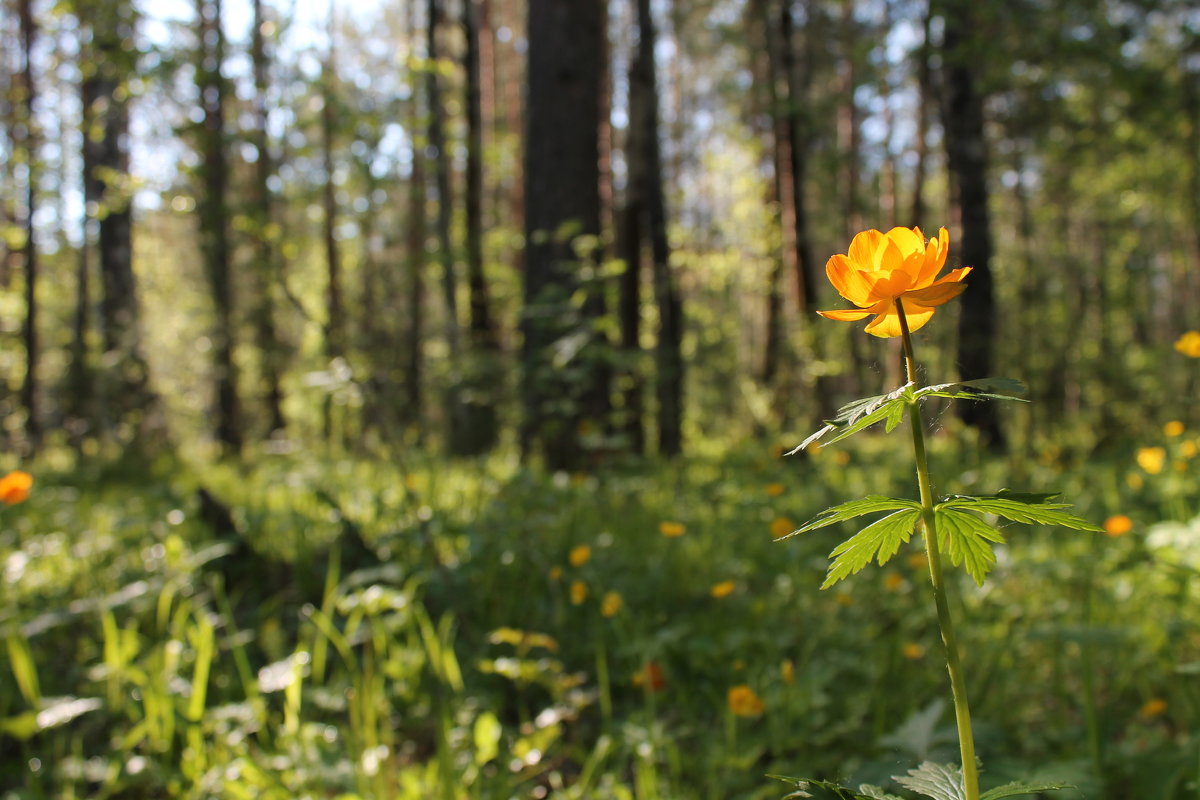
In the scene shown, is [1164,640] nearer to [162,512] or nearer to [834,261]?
[834,261]

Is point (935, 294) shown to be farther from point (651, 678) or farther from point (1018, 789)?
point (651, 678)

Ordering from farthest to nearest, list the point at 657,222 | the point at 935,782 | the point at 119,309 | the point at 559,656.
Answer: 1. the point at 119,309
2. the point at 657,222
3. the point at 559,656
4. the point at 935,782

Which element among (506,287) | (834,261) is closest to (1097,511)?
(834,261)

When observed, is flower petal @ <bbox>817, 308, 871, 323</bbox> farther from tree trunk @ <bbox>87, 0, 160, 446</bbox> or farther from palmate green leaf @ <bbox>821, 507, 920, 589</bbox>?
tree trunk @ <bbox>87, 0, 160, 446</bbox>

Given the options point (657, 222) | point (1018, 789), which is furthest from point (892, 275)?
point (657, 222)

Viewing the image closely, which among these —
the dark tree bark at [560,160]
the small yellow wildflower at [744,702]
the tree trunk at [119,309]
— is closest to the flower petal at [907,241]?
the small yellow wildflower at [744,702]

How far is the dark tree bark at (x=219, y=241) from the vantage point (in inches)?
190

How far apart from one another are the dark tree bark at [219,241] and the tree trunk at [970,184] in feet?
16.8

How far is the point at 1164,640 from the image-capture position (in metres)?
2.17

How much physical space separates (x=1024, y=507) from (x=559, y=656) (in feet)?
5.88

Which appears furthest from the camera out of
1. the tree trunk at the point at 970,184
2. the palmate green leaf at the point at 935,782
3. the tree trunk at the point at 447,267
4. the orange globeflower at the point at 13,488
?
the tree trunk at the point at 970,184

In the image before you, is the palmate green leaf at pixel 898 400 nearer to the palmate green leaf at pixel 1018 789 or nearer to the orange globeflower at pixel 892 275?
the orange globeflower at pixel 892 275

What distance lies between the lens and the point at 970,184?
6.26 m

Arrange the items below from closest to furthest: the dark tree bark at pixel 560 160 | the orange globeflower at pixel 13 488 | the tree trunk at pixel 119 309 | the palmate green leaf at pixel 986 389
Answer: the palmate green leaf at pixel 986 389
the orange globeflower at pixel 13 488
the dark tree bark at pixel 560 160
the tree trunk at pixel 119 309
